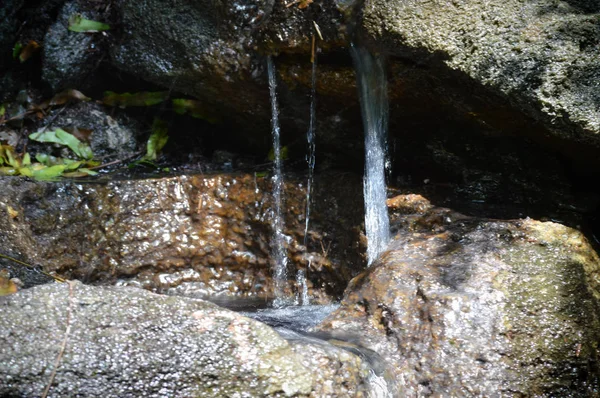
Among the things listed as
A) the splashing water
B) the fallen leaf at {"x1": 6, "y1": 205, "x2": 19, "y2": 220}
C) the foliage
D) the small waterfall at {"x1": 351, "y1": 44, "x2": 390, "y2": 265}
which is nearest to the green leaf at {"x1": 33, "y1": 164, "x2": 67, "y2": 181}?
the fallen leaf at {"x1": 6, "y1": 205, "x2": 19, "y2": 220}

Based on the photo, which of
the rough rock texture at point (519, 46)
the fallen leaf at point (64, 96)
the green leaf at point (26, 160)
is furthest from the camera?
the fallen leaf at point (64, 96)

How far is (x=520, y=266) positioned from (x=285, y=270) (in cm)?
186

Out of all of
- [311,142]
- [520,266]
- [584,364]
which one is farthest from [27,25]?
[584,364]

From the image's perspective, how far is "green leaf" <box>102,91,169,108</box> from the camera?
5.28 meters

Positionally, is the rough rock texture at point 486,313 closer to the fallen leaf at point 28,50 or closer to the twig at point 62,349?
the twig at point 62,349

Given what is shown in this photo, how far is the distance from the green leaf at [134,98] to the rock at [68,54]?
0.81 ft

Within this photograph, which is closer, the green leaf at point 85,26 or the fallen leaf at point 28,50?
the green leaf at point 85,26

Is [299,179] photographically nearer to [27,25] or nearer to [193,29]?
[193,29]

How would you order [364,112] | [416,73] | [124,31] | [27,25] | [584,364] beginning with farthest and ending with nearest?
[27,25] → [124,31] → [364,112] → [416,73] → [584,364]

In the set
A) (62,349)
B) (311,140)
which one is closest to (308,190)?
(311,140)

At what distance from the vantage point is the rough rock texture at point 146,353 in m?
2.19

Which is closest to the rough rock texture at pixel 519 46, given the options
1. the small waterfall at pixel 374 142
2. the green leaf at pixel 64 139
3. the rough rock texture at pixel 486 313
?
the small waterfall at pixel 374 142

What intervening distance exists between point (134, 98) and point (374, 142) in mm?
2241

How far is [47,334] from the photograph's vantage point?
2.27m
